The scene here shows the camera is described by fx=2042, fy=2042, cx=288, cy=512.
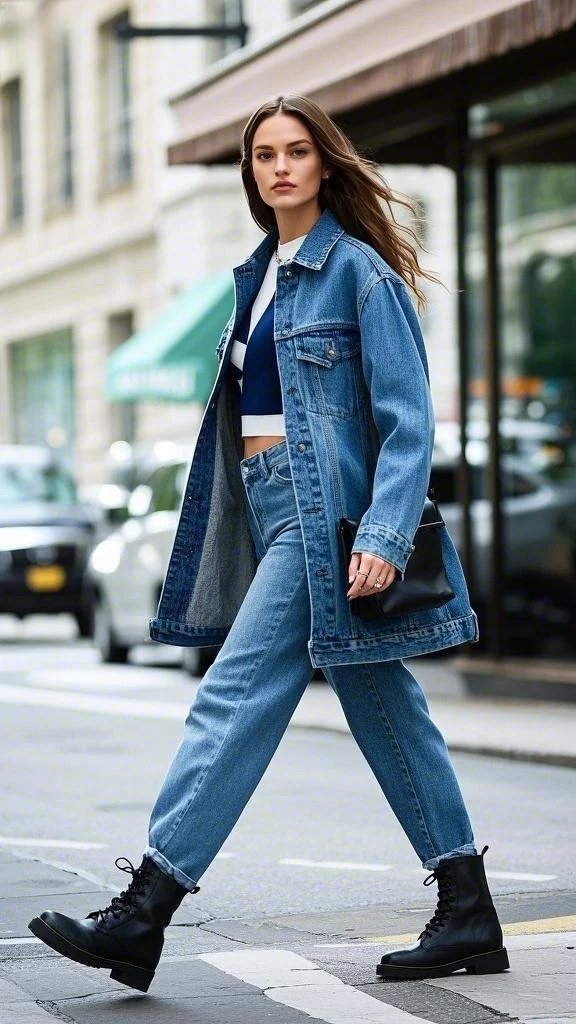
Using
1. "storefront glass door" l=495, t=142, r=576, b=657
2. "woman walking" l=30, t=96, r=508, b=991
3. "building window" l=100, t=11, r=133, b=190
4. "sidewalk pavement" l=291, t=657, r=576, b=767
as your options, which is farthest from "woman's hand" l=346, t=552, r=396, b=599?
"building window" l=100, t=11, r=133, b=190

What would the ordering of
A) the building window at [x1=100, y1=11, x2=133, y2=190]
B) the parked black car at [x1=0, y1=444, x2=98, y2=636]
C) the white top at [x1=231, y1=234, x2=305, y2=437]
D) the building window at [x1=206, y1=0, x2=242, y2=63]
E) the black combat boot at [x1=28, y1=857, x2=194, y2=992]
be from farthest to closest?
the building window at [x1=100, y1=11, x2=133, y2=190], the building window at [x1=206, y1=0, x2=242, y2=63], the parked black car at [x1=0, y1=444, x2=98, y2=636], the white top at [x1=231, y1=234, x2=305, y2=437], the black combat boot at [x1=28, y1=857, x2=194, y2=992]

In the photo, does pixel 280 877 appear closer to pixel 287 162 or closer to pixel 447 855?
pixel 447 855

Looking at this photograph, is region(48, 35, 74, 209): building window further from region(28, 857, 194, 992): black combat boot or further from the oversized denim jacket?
A: region(28, 857, 194, 992): black combat boot

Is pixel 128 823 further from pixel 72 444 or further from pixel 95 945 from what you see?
pixel 72 444

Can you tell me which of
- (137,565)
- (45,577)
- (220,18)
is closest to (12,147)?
(220,18)

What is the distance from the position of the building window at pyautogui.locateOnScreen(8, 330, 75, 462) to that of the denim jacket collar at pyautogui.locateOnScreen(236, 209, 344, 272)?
2603 cm

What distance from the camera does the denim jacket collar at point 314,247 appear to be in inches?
176

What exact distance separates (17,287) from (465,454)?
20907 mm

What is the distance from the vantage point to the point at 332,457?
435 centimetres

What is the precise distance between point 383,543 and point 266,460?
0.39 metres

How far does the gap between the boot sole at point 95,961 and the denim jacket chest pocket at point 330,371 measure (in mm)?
1222

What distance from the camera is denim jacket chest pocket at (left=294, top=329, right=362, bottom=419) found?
4383 mm

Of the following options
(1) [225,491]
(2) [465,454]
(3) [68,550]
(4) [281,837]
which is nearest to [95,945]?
(1) [225,491]

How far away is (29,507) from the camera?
19500 millimetres
